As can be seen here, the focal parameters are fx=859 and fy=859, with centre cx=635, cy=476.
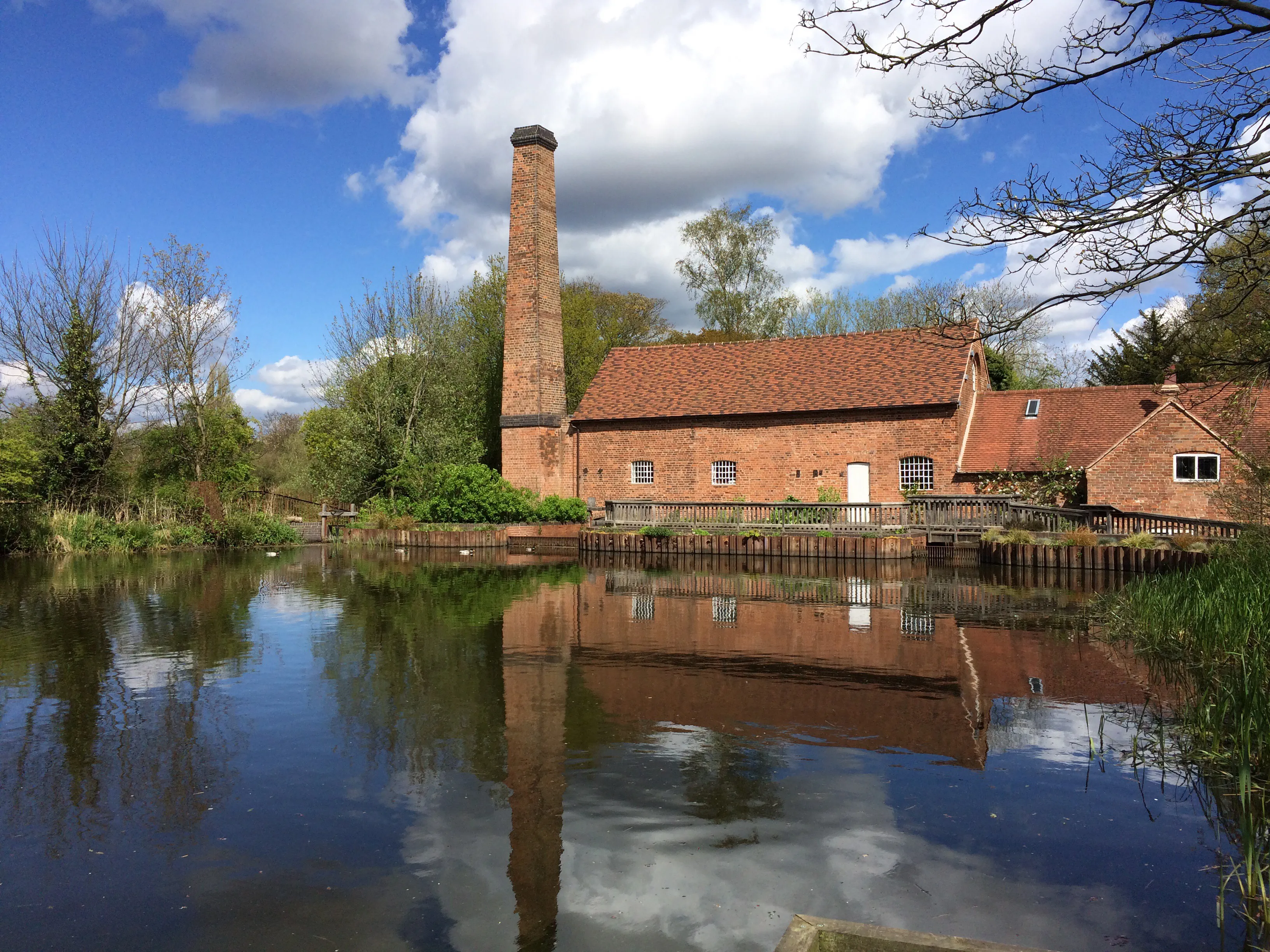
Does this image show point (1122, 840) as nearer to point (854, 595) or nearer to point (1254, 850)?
point (1254, 850)

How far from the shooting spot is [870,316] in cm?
4394

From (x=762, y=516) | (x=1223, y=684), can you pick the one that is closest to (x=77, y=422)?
(x=762, y=516)

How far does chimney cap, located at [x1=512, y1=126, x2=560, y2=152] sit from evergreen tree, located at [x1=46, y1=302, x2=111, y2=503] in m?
15.1

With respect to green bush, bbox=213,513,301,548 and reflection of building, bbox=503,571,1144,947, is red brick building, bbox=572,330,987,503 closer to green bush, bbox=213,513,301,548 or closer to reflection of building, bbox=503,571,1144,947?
green bush, bbox=213,513,301,548

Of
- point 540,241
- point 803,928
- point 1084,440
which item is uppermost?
point 540,241

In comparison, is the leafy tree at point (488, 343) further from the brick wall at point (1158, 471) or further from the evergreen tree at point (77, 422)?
the brick wall at point (1158, 471)

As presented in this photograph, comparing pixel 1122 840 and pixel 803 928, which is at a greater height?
pixel 803 928

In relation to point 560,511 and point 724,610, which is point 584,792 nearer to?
point 724,610

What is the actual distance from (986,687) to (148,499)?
26.7 metres

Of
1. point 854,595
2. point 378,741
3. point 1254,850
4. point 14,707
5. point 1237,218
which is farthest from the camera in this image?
point 854,595

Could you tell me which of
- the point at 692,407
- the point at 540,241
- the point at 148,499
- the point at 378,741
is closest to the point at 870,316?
the point at 692,407

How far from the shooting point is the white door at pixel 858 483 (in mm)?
28578

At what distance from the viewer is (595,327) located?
4388cm

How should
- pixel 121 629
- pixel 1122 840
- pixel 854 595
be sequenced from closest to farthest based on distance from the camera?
1. pixel 1122 840
2. pixel 121 629
3. pixel 854 595
